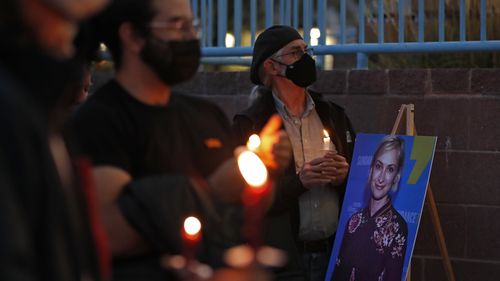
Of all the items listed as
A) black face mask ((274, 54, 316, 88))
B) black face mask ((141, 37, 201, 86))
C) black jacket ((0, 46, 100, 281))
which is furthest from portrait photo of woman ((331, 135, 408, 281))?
black jacket ((0, 46, 100, 281))

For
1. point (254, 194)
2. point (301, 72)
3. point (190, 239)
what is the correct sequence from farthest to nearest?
point (301, 72) < point (190, 239) < point (254, 194)

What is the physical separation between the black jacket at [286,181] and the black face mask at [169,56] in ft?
6.37

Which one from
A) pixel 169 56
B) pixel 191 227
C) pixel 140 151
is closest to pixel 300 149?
pixel 169 56

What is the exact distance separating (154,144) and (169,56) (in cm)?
33

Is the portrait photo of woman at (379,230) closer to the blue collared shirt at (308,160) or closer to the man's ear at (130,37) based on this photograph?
the blue collared shirt at (308,160)

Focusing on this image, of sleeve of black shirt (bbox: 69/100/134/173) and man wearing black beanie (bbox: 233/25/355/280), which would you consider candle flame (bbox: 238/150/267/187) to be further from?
man wearing black beanie (bbox: 233/25/355/280)

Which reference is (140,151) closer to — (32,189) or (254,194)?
(254,194)

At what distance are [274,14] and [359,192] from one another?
2713 mm

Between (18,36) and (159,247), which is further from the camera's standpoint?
(159,247)

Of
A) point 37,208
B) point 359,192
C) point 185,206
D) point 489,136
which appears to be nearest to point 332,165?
point 359,192

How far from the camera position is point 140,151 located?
371 cm

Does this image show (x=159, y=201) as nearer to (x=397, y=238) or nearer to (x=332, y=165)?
(x=332, y=165)

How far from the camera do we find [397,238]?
642 cm

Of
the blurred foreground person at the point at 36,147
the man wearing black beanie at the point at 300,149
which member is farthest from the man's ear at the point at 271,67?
the blurred foreground person at the point at 36,147
